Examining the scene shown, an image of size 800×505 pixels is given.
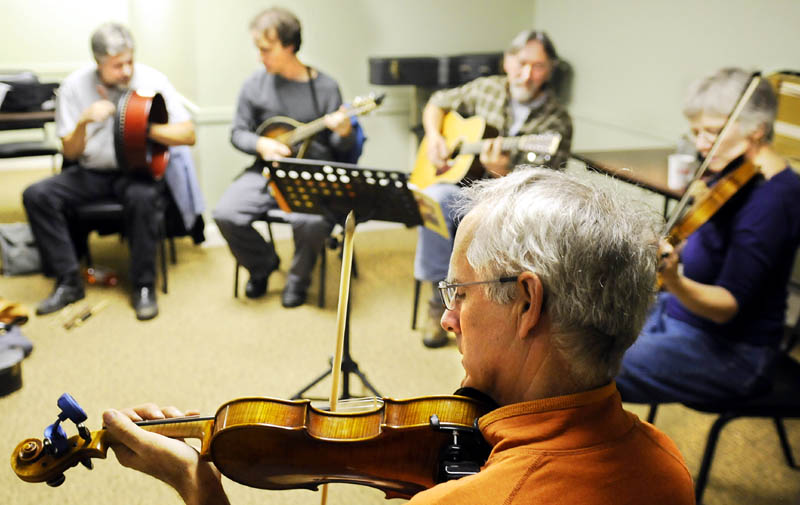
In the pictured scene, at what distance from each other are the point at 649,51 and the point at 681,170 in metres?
1.28

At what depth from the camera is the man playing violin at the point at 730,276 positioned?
1.66 meters

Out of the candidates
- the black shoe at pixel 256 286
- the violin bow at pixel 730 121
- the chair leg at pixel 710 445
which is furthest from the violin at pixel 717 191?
the black shoe at pixel 256 286

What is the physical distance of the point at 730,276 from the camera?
66.5 inches

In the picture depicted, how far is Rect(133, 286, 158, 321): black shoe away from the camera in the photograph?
116 inches

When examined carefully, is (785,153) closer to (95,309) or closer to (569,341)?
(569,341)

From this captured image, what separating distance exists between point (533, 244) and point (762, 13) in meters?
2.54

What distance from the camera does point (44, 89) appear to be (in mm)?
3646

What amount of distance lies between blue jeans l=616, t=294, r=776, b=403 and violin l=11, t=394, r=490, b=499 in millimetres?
889

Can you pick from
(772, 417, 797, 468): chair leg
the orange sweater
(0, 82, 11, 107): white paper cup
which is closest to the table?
(0, 82, 11, 107): white paper cup

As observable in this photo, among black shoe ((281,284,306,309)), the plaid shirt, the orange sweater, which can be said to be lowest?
black shoe ((281,284,306,309))

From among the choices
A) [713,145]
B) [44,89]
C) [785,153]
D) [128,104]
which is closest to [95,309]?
[128,104]

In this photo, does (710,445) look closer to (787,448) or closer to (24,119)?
(787,448)

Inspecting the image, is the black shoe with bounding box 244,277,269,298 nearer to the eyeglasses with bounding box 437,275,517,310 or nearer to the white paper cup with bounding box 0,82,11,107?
the white paper cup with bounding box 0,82,11,107

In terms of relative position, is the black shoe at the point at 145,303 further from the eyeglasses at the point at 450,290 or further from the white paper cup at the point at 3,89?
the eyeglasses at the point at 450,290
